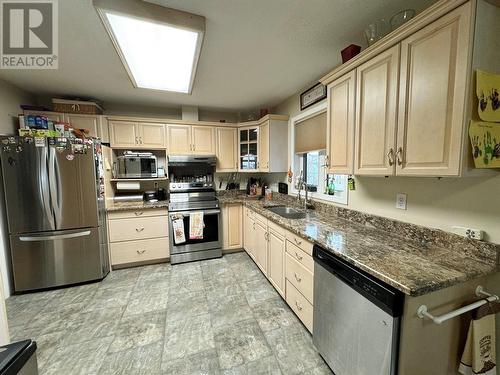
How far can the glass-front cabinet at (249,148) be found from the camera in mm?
3537

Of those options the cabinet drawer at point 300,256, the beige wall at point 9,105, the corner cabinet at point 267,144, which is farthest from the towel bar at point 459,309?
the beige wall at point 9,105

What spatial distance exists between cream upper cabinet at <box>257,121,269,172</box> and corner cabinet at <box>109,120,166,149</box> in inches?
61.7

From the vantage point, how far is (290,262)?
1.93 metres

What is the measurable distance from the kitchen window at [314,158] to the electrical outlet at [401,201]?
52 centimetres

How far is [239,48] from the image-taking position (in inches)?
70.9

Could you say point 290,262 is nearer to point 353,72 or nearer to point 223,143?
point 353,72

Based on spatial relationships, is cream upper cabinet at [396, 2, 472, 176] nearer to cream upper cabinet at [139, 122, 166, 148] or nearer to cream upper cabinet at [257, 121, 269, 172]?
cream upper cabinet at [257, 121, 269, 172]

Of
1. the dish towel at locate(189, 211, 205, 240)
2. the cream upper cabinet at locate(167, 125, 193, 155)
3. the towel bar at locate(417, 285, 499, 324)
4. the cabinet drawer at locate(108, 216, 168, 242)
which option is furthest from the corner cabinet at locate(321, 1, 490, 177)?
the cabinet drawer at locate(108, 216, 168, 242)

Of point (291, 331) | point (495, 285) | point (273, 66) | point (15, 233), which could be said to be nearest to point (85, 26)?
point (273, 66)

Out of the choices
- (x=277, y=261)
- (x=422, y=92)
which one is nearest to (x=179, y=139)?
(x=277, y=261)

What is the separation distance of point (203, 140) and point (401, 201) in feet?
9.51

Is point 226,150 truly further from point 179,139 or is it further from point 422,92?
point 422,92

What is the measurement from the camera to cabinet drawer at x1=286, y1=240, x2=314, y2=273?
1626 millimetres

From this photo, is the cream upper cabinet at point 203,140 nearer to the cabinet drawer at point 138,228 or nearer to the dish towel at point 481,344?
the cabinet drawer at point 138,228
